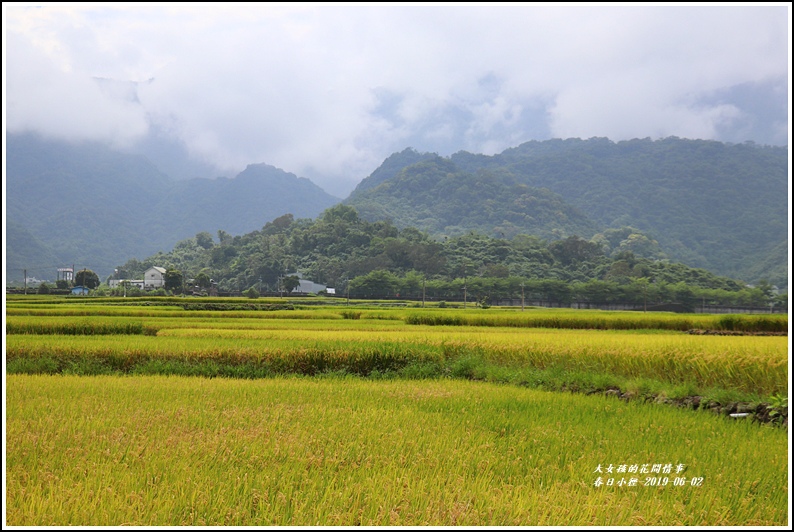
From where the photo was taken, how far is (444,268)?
10475cm


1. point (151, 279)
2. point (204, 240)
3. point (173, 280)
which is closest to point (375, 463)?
point (173, 280)

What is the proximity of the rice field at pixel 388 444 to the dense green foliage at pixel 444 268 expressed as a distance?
208ft

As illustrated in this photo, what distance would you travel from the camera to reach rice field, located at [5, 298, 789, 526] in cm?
377

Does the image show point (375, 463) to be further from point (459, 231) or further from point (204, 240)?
point (459, 231)

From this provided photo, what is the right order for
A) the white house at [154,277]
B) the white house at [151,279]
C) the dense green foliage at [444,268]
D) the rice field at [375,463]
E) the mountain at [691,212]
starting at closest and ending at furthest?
the rice field at [375,463]
the dense green foliage at [444,268]
the white house at [151,279]
the white house at [154,277]
the mountain at [691,212]

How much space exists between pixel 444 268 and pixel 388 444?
3923 inches

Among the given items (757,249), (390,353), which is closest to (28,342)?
(390,353)

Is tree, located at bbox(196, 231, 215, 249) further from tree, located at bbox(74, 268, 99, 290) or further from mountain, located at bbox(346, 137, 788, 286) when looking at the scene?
tree, located at bbox(74, 268, 99, 290)

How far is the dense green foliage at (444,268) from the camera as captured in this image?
85.6 metres

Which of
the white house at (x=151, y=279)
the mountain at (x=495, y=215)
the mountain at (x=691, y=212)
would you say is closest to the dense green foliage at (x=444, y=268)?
the white house at (x=151, y=279)

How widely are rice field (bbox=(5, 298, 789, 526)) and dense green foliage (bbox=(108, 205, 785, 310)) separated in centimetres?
6343

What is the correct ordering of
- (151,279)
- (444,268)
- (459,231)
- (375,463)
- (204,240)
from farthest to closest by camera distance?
(459,231) → (204,240) → (151,279) → (444,268) → (375,463)

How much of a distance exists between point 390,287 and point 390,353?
72.2 metres

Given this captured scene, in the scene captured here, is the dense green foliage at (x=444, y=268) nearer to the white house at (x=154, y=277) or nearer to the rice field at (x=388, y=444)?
the white house at (x=154, y=277)
